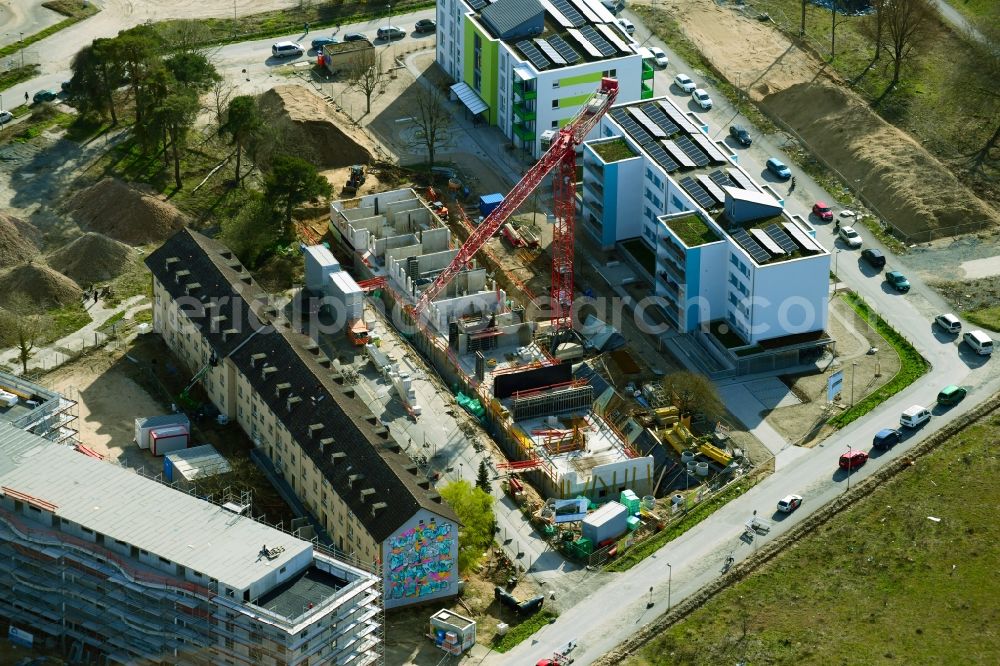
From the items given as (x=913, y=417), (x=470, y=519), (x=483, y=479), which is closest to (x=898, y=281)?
(x=913, y=417)

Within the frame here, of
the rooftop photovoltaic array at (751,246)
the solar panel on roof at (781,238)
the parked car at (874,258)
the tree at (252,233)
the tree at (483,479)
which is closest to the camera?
the tree at (483,479)

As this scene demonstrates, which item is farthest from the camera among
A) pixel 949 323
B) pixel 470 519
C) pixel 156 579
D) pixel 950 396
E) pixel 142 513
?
pixel 949 323

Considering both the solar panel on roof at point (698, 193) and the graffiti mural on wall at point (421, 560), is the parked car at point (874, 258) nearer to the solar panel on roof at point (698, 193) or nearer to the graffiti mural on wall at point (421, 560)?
the solar panel on roof at point (698, 193)

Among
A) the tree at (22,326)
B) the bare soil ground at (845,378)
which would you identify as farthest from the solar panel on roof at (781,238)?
the tree at (22,326)

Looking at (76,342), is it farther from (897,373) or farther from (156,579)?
(897,373)

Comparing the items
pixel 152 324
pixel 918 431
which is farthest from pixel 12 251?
pixel 918 431

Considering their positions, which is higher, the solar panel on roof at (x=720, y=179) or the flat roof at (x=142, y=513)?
the flat roof at (x=142, y=513)
